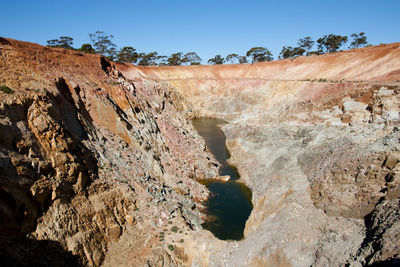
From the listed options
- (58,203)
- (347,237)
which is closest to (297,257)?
(347,237)

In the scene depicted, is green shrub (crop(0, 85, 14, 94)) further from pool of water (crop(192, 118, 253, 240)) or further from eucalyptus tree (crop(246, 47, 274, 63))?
eucalyptus tree (crop(246, 47, 274, 63))

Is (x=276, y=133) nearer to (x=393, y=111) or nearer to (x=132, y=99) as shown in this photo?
(x=393, y=111)

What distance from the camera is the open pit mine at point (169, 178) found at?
44.2 feet

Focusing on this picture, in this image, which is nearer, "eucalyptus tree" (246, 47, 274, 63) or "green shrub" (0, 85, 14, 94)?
"green shrub" (0, 85, 14, 94)

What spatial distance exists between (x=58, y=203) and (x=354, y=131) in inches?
1023

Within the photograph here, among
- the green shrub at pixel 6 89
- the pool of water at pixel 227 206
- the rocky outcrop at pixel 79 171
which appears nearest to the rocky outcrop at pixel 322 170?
the pool of water at pixel 227 206

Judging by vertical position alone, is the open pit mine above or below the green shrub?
below

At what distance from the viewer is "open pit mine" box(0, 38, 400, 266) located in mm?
13461

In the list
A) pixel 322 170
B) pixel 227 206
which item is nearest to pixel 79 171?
pixel 227 206

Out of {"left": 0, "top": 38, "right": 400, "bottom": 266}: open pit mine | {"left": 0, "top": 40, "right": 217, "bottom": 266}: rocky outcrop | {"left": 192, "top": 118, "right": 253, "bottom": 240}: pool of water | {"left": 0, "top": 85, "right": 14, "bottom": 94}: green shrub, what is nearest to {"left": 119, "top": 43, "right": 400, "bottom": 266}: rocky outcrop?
{"left": 0, "top": 38, "right": 400, "bottom": 266}: open pit mine

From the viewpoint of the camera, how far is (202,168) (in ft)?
109

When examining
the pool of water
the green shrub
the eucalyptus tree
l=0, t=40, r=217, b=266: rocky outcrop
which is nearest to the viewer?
l=0, t=40, r=217, b=266: rocky outcrop

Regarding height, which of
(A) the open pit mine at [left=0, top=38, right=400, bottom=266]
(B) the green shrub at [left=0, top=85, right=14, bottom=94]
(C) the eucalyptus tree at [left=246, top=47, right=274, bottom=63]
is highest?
(C) the eucalyptus tree at [left=246, top=47, right=274, bottom=63]

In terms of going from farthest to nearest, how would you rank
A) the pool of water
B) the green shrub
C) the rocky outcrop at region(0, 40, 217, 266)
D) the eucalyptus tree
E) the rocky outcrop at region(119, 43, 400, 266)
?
the eucalyptus tree < the pool of water < the green shrub < the rocky outcrop at region(119, 43, 400, 266) < the rocky outcrop at region(0, 40, 217, 266)
